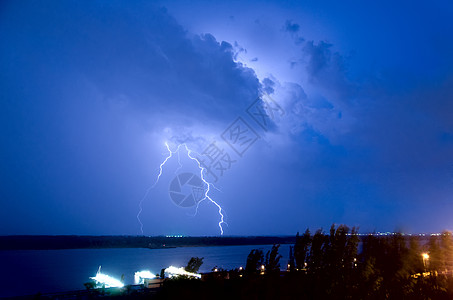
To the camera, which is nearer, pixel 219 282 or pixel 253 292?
pixel 253 292

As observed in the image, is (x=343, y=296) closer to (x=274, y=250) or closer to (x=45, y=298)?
(x=274, y=250)

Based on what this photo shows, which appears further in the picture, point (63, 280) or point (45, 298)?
point (63, 280)

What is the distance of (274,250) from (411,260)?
10884mm

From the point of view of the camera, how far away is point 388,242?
29625 millimetres

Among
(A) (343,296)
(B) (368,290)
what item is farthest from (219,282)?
(B) (368,290)

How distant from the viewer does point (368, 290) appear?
15.6 metres

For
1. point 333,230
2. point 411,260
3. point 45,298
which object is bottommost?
point 45,298

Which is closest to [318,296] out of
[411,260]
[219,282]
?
[219,282]

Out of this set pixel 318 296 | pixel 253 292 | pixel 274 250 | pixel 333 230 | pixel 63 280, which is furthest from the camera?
pixel 63 280

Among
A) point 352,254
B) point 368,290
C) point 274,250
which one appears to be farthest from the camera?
point 352,254

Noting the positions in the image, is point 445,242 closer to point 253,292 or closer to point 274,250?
point 274,250

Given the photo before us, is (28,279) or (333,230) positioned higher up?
(333,230)

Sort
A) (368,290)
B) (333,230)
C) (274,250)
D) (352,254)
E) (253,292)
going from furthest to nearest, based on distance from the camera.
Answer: (333,230) → (352,254) → (274,250) → (368,290) → (253,292)

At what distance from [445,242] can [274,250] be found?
2791 cm
